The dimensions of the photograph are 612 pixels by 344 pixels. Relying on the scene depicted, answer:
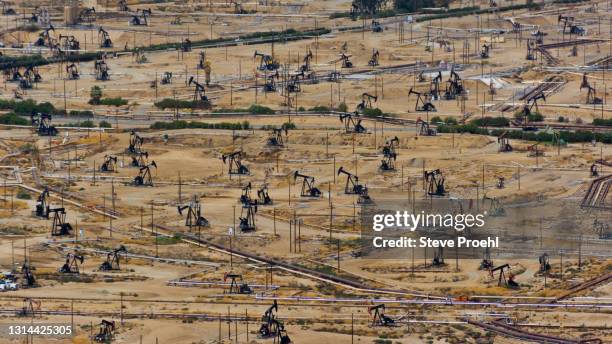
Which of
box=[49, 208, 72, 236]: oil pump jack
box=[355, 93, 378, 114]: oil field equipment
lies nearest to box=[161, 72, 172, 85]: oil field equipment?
box=[355, 93, 378, 114]: oil field equipment

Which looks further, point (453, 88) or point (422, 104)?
point (453, 88)

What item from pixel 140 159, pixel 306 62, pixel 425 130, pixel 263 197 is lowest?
pixel 263 197

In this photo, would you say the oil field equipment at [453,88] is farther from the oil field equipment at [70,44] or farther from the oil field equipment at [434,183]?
the oil field equipment at [70,44]

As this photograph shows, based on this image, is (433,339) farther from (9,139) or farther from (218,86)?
(218,86)

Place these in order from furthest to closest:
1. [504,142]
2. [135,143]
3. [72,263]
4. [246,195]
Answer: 1. [135,143]
2. [504,142]
3. [246,195]
4. [72,263]

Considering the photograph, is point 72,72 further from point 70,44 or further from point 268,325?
point 268,325

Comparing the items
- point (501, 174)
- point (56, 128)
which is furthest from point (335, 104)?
point (501, 174)

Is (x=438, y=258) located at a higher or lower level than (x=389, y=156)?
lower

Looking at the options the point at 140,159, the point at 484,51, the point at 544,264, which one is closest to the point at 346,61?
the point at 484,51
